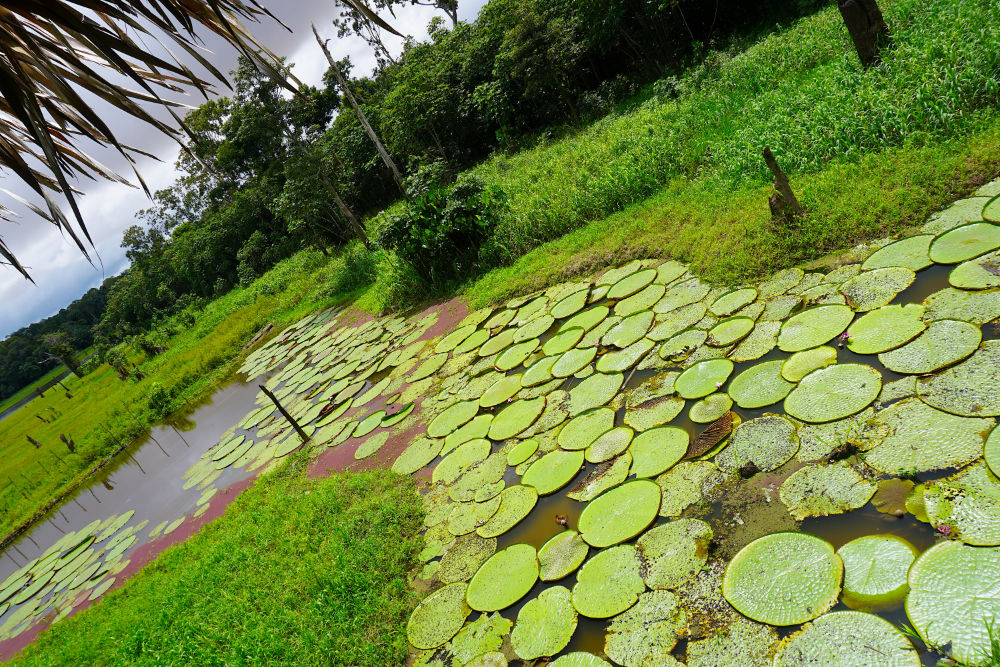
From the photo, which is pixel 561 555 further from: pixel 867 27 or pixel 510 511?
pixel 867 27

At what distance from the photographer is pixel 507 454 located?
10.1ft

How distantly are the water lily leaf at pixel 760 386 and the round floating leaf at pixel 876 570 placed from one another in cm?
83

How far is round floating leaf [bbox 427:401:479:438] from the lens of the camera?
3.75m

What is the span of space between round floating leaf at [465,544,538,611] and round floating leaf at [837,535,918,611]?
3.99 feet

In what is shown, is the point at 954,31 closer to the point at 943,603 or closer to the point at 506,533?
the point at 943,603

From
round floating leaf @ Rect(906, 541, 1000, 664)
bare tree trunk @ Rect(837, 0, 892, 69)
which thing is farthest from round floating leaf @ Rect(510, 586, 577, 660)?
bare tree trunk @ Rect(837, 0, 892, 69)

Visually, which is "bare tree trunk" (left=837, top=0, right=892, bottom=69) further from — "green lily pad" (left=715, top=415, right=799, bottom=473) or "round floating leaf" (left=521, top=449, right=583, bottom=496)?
"round floating leaf" (left=521, top=449, right=583, bottom=496)

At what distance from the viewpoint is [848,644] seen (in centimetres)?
134

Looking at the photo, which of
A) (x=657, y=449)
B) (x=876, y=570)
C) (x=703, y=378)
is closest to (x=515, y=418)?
(x=657, y=449)

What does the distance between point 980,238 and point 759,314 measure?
114cm

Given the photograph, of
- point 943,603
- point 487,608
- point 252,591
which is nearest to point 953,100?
point 943,603

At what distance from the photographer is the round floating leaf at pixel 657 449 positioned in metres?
2.30

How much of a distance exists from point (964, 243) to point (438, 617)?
3454mm

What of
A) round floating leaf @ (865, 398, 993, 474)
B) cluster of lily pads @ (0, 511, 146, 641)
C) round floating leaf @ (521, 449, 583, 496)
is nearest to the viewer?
round floating leaf @ (865, 398, 993, 474)
